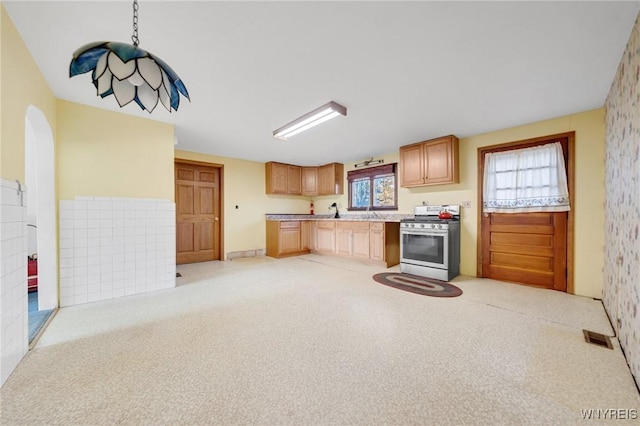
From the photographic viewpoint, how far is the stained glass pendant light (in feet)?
3.24

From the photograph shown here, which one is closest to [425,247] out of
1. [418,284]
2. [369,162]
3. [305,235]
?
[418,284]

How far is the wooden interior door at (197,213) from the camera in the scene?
4.86 m

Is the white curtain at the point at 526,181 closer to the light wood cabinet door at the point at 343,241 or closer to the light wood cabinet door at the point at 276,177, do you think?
the light wood cabinet door at the point at 343,241

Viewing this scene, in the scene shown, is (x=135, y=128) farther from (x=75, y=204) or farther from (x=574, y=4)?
(x=574, y=4)

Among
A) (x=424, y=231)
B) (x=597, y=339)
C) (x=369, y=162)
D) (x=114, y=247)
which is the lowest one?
(x=597, y=339)

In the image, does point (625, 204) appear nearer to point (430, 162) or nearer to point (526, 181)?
point (526, 181)

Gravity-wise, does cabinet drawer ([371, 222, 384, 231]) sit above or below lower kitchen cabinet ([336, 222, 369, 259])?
above

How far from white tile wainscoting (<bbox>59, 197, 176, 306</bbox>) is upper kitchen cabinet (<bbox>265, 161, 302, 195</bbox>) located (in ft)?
8.90

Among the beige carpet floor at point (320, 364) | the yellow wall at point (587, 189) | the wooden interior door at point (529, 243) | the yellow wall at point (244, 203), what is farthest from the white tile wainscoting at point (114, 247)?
the yellow wall at point (587, 189)

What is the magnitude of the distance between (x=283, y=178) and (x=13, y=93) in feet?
14.5

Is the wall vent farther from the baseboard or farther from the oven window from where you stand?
the baseboard

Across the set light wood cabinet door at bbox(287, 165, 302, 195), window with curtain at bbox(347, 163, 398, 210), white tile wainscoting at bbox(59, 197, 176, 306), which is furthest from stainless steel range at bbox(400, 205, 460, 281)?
white tile wainscoting at bbox(59, 197, 176, 306)

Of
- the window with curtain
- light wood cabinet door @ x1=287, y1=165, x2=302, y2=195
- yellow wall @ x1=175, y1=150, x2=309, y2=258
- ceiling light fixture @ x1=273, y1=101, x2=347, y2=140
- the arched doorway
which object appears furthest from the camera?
light wood cabinet door @ x1=287, y1=165, x2=302, y2=195

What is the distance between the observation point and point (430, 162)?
4.07 meters
